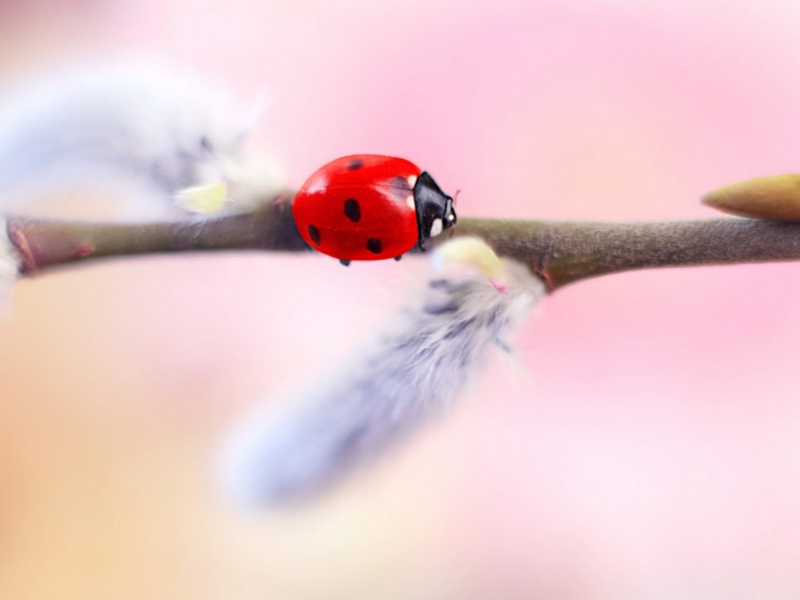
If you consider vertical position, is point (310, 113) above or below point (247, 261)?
above

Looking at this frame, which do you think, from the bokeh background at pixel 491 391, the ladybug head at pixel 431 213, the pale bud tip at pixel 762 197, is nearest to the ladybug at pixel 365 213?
the ladybug head at pixel 431 213

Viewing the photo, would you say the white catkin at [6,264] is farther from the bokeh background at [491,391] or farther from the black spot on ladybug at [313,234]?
the bokeh background at [491,391]

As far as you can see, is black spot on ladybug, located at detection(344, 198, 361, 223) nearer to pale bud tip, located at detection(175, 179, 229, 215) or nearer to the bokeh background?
pale bud tip, located at detection(175, 179, 229, 215)

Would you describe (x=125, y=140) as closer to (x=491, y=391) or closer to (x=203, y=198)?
(x=203, y=198)

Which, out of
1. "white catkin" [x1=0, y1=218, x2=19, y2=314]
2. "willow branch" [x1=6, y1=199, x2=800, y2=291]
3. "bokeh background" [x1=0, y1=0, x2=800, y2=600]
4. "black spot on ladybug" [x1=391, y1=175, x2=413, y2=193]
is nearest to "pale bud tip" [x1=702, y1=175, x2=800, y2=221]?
"willow branch" [x1=6, y1=199, x2=800, y2=291]

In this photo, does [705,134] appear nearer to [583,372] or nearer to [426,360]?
[583,372]

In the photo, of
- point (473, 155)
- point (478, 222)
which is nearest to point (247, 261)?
point (473, 155)
